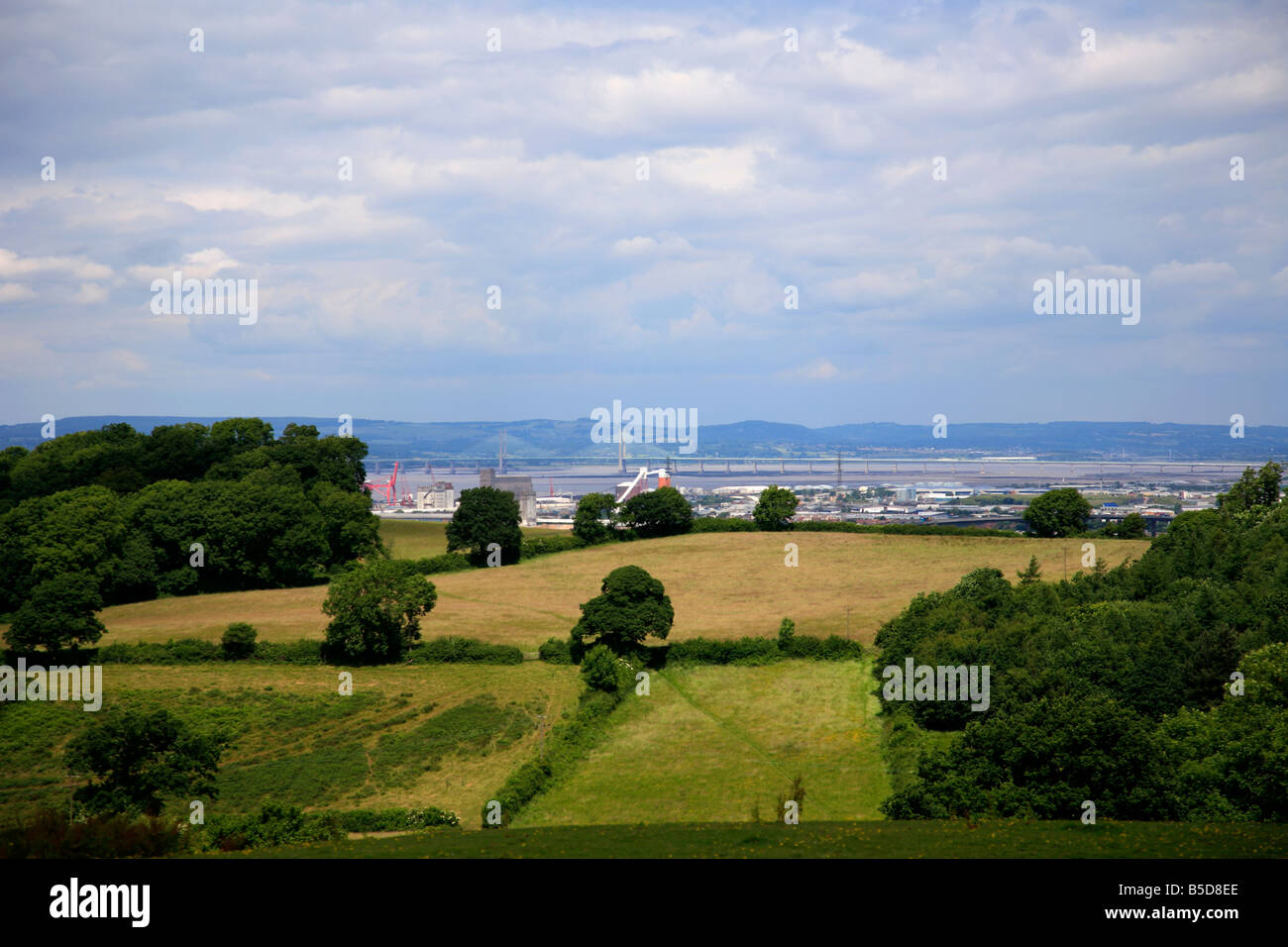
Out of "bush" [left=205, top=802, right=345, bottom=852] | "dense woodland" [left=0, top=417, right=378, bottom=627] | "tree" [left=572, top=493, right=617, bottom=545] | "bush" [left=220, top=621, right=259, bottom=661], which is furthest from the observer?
"tree" [left=572, top=493, right=617, bottom=545]

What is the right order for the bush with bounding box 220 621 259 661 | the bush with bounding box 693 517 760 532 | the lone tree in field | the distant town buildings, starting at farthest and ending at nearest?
1. the distant town buildings
2. the bush with bounding box 693 517 760 532
3. the bush with bounding box 220 621 259 661
4. the lone tree in field

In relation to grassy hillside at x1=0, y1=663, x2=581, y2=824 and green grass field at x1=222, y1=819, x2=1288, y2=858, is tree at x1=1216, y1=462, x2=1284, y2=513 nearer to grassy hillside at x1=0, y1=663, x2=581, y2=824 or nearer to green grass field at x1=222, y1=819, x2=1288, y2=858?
grassy hillside at x1=0, y1=663, x2=581, y2=824

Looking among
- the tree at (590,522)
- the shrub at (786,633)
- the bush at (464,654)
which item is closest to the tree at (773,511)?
the tree at (590,522)

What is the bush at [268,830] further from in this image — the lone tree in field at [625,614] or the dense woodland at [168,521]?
the dense woodland at [168,521]

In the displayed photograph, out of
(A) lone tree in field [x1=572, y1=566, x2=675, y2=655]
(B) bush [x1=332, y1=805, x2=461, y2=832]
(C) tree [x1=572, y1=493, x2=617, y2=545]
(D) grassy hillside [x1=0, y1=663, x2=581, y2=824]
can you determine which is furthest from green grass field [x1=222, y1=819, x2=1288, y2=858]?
(C) tree [x1=572, y1=493, x2=617, y2=545]
